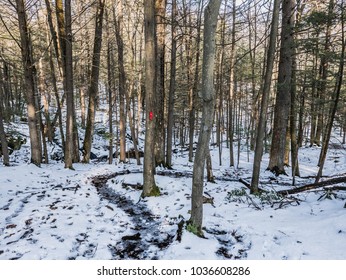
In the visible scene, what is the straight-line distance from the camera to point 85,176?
9.90m

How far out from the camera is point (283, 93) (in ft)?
36.4

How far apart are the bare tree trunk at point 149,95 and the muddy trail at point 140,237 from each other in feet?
1.98

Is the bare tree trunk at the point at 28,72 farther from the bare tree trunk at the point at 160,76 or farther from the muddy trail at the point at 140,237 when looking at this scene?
the muddy trail at the point at 140,237

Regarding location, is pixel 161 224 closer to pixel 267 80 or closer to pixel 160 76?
pixel 267 80

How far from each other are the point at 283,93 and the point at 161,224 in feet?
28.6

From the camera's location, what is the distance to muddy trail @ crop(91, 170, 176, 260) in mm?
3885

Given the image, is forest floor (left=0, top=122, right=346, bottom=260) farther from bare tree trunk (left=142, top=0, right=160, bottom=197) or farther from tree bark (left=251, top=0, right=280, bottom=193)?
tree bark (left=251, top=0, right=280, bottom=193)

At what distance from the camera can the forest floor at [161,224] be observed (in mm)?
3803

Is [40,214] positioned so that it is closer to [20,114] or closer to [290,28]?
[290,28]

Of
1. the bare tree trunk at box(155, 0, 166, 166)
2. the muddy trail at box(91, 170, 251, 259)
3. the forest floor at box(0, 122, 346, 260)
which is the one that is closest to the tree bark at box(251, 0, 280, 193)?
the forest floor at box(0, 122, 346, 260)

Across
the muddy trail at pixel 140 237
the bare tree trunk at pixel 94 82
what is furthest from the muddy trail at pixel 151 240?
the bare tree trunk at pixel 94 82

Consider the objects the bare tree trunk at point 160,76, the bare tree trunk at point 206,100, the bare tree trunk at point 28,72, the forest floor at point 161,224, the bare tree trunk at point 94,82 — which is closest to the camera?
the forest floor at point 161,224

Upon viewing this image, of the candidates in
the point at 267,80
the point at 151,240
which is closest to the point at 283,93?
the point at 267,80

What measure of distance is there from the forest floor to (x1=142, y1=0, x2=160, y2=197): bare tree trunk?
0.50m
